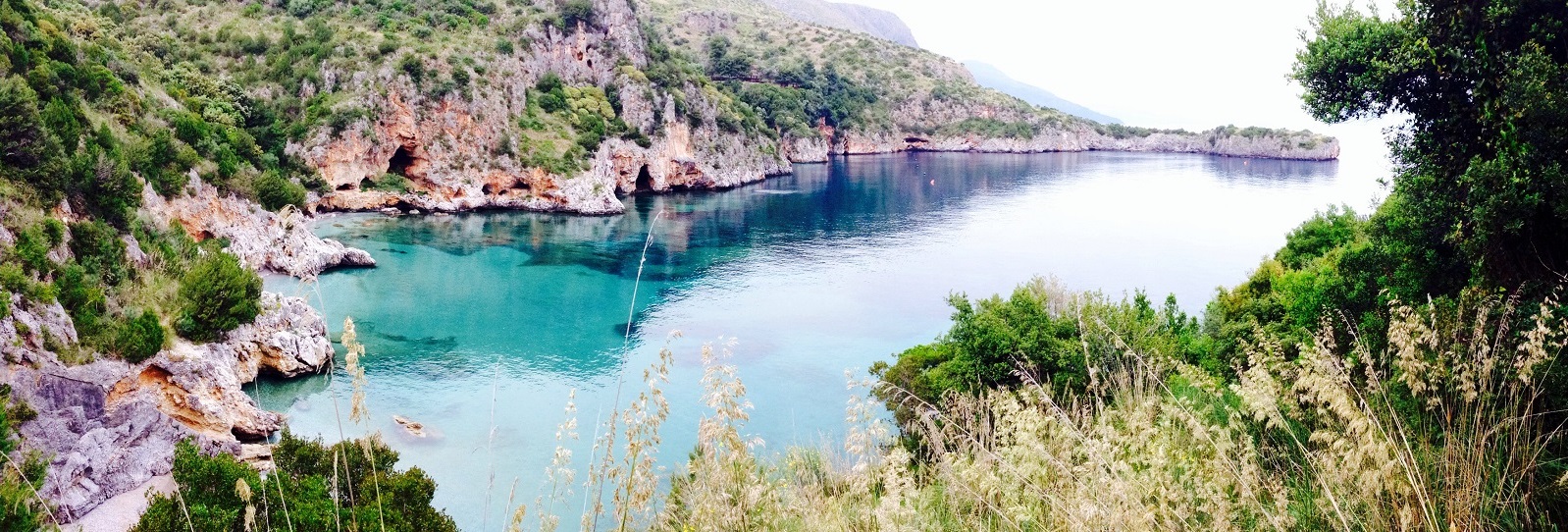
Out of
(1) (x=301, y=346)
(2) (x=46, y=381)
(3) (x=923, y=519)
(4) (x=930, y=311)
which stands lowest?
(4) (x=930, y=311)

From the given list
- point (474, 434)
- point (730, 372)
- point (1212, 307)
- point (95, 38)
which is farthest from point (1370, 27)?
point (95, 38)

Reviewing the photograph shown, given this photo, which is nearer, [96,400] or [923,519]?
[923,519]

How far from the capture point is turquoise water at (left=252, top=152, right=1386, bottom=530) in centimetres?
1986

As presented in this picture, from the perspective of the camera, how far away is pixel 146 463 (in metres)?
14.6

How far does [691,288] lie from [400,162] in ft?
88.4

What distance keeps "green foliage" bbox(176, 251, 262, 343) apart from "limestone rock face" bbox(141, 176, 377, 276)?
5204 millimetres

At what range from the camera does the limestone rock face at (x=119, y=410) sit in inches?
526

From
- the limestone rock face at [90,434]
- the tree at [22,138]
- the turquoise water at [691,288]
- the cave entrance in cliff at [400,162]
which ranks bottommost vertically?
the turquoise water at [691,288]

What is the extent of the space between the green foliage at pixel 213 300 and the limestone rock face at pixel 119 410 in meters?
0.44

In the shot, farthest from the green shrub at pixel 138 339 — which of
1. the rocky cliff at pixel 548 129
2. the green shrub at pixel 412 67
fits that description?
the green shrub at pixel 412 67

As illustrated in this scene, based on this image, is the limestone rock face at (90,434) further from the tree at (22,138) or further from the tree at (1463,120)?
the tree at (1463,120)

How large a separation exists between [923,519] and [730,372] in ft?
5.33

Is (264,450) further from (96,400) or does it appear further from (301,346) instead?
(301,346)

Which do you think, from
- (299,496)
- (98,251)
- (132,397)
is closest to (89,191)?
(98,251)
